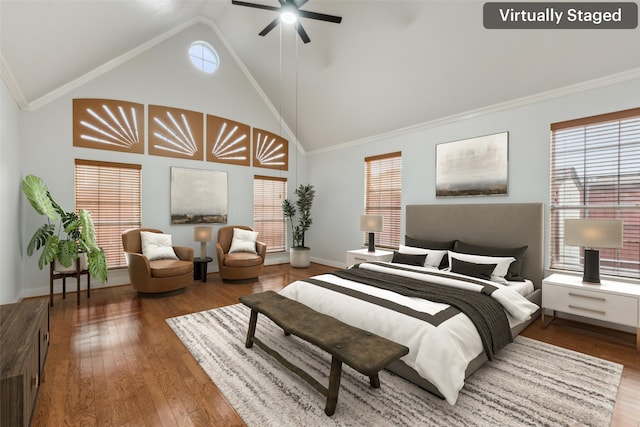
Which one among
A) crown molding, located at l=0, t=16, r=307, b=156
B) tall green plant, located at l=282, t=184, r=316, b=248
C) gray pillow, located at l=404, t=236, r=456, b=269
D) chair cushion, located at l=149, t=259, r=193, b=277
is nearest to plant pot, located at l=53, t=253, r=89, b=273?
chair cushion, located at l=149, t=259, r=193, b=277

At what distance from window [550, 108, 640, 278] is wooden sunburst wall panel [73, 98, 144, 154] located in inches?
247

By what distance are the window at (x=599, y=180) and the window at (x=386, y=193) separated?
2.27 meters

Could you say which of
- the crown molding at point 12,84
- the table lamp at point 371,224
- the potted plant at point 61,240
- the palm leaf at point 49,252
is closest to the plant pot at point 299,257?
the table lamp at point 371,224

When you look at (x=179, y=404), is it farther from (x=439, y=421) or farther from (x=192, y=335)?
(x=439, y=421)

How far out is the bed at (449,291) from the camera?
79.3 inches

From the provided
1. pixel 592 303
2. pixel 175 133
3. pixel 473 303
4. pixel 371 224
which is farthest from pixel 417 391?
pixel 175 133

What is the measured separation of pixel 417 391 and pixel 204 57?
6423mm

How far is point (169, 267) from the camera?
4.17 meters

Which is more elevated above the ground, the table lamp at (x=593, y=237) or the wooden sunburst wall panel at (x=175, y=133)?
the wooden sunburst wall panel at (x=175, y=133)

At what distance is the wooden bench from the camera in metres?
1.67

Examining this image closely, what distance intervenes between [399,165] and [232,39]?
4.13m

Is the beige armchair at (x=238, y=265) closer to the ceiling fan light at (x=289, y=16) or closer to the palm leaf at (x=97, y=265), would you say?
the palm leaf at (x=97, y=265)

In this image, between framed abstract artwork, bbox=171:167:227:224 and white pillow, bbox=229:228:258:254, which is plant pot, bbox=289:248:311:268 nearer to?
white pillow, bbox=229:228:258:254

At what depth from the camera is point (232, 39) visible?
5633 mm
